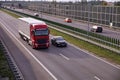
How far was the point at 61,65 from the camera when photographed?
25250 millimetres

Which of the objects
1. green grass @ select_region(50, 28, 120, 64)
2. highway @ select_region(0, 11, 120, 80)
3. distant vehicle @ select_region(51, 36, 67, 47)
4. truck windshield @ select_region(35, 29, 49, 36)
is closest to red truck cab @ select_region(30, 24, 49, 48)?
truck windshield @ select_region(35, 29, 49, 36)

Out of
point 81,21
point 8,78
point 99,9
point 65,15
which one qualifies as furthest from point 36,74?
point 65,15

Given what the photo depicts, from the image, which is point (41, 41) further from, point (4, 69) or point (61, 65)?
point (4, 69)

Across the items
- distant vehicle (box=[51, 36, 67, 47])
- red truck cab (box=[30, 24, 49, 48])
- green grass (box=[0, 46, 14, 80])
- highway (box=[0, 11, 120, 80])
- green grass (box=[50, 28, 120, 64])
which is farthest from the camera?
distant vehicle (box=[51, 36, 67, 47])

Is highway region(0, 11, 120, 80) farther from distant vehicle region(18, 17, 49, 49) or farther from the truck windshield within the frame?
the truck windshield

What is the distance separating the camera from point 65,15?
310 ft

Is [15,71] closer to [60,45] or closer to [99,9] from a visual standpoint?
[60,45]

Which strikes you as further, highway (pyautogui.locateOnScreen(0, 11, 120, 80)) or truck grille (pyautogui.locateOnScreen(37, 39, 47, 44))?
truck grille (pyautogui.locateOnScreen(37, 39, 47, 44))

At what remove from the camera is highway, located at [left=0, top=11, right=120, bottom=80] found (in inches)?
847

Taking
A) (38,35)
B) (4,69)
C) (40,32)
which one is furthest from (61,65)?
(40,32)

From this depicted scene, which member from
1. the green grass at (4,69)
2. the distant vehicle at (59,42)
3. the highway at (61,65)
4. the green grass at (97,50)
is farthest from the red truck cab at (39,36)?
the green grass at (4,69)

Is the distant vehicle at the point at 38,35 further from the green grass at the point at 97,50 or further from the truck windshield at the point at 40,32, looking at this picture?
the green grass at the point at 97,50

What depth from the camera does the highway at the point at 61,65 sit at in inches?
847

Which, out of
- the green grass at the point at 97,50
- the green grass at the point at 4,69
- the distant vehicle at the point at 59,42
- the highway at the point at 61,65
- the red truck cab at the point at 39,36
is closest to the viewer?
the green grass at the point at 4,69
